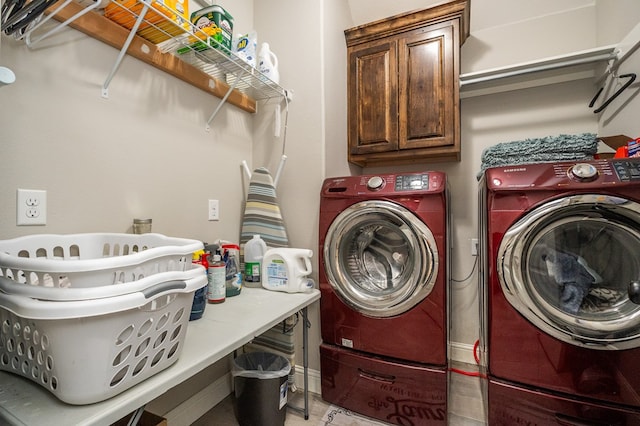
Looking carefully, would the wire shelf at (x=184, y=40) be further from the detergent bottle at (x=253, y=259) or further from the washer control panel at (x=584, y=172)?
the washer control panel at (x=584, y=172)

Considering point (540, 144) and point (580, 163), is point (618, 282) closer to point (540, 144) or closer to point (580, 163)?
point (580, 163)

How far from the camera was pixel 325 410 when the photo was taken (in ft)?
5.26

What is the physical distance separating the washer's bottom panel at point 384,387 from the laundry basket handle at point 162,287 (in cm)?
114

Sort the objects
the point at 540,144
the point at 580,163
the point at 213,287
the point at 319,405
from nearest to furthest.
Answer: the point at 580,163, the point at 213,287, the point at 540,144, the point at 319,405

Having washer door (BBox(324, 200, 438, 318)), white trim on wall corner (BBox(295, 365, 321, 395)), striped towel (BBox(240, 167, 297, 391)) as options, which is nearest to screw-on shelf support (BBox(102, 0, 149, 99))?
striped towel (BBox(240, 167, 297, 391))

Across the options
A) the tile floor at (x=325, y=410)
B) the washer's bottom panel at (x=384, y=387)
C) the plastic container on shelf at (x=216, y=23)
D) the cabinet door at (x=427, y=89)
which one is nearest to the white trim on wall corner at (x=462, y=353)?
the tile floor at (x=325, y=410)

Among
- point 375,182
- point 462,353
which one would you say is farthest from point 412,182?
point 462,353

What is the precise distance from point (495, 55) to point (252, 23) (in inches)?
68.7

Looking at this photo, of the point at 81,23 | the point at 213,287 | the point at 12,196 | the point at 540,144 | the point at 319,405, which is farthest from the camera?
the point at 319,405

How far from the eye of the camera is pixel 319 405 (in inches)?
64.7

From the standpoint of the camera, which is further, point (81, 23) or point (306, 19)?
point (306, 19)

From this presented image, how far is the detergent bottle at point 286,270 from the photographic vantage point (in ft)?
4.96

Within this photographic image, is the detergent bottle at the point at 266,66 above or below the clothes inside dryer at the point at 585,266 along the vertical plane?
above

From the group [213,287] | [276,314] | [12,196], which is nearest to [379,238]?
[276,314]
